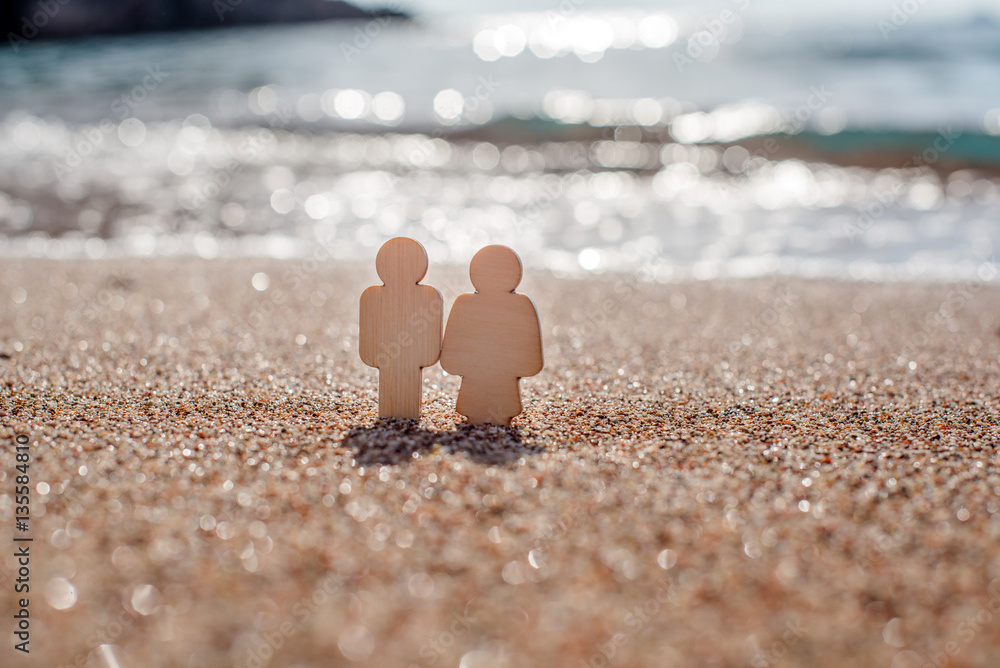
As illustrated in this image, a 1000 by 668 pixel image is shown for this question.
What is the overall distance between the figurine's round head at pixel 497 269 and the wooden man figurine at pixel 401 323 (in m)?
0.16

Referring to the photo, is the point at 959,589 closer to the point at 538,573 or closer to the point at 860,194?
the point at 538,573

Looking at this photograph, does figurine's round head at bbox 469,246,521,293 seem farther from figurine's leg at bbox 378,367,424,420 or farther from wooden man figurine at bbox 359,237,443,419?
figurine's leg at bbox 378,367,424,420

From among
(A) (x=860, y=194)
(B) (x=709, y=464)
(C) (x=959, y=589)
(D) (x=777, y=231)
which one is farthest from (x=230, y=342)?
(A) (x=860, y=194)

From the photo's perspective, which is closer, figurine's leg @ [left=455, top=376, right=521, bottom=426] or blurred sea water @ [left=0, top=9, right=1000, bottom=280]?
figurine's leg @ [left=455, top=376, right=521, bottom=426]

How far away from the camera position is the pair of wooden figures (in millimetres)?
2572

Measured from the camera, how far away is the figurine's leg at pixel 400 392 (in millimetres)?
2646

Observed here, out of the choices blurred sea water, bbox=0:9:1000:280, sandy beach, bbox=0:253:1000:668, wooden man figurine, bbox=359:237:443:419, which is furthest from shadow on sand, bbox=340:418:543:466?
blurred sea water, bbox=0:9:1000:280

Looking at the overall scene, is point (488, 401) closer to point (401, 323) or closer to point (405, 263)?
point (401, 323)

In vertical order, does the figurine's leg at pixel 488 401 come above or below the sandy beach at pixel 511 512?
above

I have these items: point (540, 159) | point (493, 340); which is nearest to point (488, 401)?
point (493, 340)

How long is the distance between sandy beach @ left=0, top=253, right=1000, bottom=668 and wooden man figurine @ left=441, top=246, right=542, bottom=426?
12 centimetres

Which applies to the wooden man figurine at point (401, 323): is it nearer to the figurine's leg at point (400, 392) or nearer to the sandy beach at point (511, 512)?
the figurine's leg at point (400, 392)

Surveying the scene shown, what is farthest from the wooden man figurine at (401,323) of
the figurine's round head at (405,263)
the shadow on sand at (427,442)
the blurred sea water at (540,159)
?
the blurred sea water at (540,159)

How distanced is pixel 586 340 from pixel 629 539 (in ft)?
7.27
